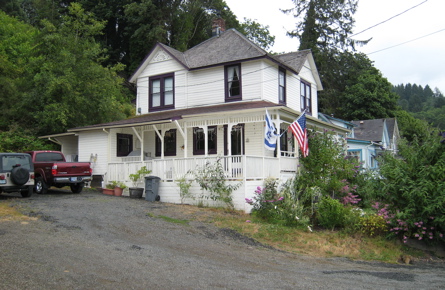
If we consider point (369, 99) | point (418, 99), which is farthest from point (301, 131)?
point (418, 99)

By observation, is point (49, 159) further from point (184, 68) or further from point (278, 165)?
point (278, 165)

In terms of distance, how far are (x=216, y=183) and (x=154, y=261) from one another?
6.82 meters

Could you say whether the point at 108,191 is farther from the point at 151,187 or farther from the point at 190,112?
the point at 190,112

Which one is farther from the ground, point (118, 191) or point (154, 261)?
point (118, 191)

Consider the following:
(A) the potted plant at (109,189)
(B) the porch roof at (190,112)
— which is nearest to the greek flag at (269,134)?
(B) the porch roof at (190,112)

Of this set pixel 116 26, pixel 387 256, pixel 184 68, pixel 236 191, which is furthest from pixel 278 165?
pixel 116 26

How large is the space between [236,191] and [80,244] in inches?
Answer: 266

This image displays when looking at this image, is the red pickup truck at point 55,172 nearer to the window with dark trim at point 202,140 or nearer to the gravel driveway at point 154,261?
the gravel driveway at point 154,261

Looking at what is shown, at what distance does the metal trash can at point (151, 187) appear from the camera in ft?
51.7

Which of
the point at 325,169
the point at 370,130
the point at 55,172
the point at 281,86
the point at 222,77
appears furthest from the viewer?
the point at 370,130

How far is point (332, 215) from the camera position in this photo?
12.9 metres

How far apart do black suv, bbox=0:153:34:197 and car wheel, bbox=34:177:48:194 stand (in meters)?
1.83

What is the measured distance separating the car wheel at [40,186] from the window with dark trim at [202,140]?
6858 millimetres

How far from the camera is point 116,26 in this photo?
4256 cm
